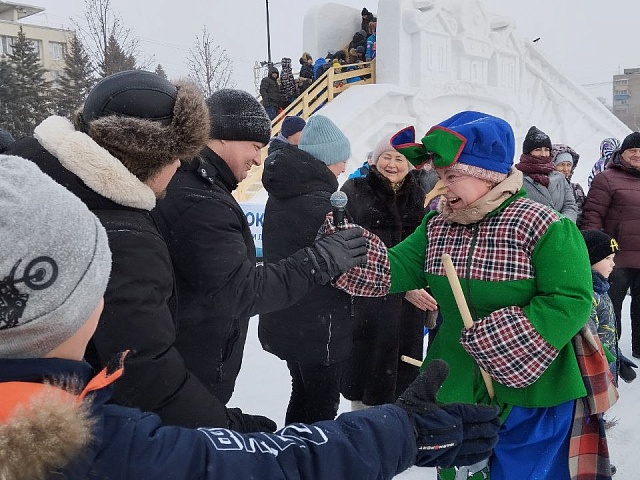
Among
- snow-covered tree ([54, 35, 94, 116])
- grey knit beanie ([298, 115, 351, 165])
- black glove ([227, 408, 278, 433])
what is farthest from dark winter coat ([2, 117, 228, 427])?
snow-covered tree ([54, 35, 94, 116])

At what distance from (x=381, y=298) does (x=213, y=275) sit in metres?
1.70

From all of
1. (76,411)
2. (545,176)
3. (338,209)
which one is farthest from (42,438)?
(545,176)

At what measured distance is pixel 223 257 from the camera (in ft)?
5.73

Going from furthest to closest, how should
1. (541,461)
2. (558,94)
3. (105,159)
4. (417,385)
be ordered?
(558,94)
(541,461)
(105,159)
(417,385)

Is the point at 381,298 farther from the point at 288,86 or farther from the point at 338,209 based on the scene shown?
the point at 288,86

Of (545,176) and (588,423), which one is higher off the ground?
(545,176)

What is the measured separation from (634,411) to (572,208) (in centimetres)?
176

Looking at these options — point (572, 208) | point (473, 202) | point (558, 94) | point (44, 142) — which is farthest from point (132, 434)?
point (558, 94)

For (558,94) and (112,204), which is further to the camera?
(558,94)

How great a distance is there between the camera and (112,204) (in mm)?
1340

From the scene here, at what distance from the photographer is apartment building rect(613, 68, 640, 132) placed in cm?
7381

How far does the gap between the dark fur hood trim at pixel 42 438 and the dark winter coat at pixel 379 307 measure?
2.55 meters

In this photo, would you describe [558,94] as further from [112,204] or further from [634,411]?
[112,204]

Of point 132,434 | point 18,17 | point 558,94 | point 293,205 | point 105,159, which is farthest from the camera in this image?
point 18,17
